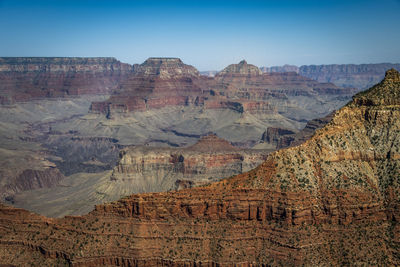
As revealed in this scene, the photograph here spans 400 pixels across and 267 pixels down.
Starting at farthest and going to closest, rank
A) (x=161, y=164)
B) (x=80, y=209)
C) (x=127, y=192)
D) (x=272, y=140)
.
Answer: (x=272, y=140) → (x=161, y=164) → (x=127, y=192) → (x=80, y=209)

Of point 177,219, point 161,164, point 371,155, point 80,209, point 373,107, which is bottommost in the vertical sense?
point 80,209

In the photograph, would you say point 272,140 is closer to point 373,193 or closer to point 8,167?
point 8,167

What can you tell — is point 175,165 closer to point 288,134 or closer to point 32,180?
point 32,180

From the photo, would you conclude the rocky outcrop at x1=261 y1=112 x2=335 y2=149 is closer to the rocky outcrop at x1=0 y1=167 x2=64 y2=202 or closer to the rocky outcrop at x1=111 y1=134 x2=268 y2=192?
the rocky outcrop at x1=111 y1=134 x2=268 y2=192

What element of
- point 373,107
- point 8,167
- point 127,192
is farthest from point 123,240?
point 8,167

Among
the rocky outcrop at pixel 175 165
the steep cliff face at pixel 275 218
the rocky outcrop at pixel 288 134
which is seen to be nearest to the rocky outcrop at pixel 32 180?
the rocky outcrop at pixel 175 165

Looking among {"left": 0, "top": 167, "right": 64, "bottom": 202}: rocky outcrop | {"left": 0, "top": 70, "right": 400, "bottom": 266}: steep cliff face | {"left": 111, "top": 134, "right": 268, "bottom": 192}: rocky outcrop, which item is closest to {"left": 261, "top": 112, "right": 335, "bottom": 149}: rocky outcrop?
{"left": 111, "top": 134, "right": 268, "bottom": 192}: rocky outcrop

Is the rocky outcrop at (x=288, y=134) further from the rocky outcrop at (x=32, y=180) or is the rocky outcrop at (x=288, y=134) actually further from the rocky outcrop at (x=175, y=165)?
the rocky outcrop at (x=32, y=180)
